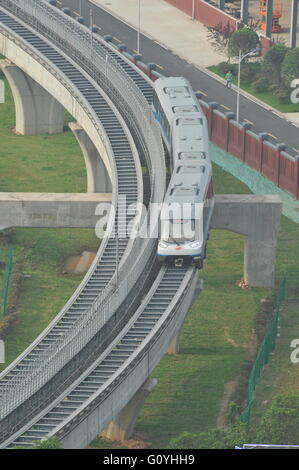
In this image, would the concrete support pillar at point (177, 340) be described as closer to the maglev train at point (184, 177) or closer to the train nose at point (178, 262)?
the maglev train at point (184, 177)

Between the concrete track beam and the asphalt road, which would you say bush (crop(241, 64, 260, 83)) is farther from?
the concrete track beam

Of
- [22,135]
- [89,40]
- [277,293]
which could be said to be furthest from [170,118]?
[22,135]

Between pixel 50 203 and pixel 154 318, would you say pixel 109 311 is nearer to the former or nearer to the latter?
pixel 154 318

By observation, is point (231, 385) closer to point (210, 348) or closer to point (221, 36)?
point (210, 348)

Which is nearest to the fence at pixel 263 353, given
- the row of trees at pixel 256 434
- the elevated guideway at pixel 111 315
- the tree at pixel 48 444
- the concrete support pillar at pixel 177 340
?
the concrete support pillar at pixel 177 340

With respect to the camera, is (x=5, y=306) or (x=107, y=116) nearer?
(x=5, y=306)

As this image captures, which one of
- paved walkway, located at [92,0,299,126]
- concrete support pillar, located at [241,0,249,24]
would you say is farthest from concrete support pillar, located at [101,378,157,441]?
concrete support pillar, located at [241,0,249,24]

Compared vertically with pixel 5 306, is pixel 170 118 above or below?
above
